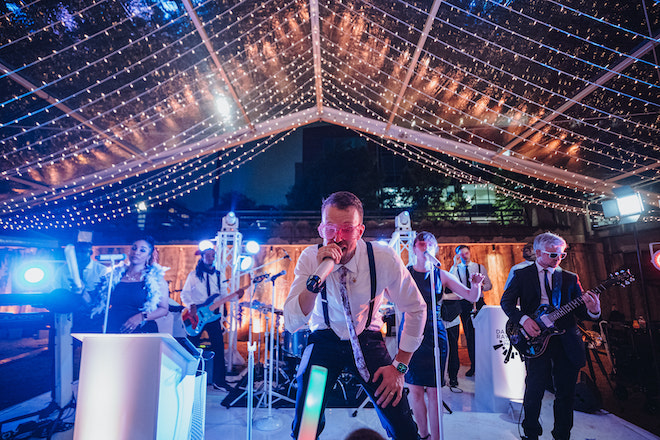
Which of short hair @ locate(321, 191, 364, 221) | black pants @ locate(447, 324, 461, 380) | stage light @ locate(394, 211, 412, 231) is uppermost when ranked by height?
stage light @ locate(394, 211, 412, 231)

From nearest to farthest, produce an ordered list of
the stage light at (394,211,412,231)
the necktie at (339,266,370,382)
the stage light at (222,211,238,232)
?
the necktie at (339,266,370,382) → the stage light at (394,211,412,231) → the stage light at (222,211,238,232)

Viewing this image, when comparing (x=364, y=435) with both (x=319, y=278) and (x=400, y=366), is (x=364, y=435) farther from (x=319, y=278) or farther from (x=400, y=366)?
(x=319, y=278)

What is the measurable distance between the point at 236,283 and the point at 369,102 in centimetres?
429

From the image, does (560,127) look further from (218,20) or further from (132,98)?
(132,98)

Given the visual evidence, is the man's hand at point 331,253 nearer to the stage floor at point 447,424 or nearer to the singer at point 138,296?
the stage floor at point 447,424

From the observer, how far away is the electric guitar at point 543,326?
2.62m

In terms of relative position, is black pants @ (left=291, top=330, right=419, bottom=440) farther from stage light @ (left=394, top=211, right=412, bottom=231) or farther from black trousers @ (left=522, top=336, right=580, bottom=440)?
stage light @ (left=394, top=211, right=412, bottom=231)

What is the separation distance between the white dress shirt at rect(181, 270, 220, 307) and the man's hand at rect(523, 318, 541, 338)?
4.15 meters

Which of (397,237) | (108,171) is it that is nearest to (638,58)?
(397,237)

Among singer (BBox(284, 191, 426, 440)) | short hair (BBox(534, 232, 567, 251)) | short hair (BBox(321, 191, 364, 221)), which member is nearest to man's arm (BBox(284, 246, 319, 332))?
singer (BBox(284, 191, 426, 440))

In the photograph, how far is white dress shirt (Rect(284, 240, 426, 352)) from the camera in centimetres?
149

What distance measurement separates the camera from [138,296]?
3238 mm

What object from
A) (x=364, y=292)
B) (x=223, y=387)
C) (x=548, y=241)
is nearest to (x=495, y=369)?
(x=548, y=241)

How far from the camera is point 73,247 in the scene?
3.67 m
